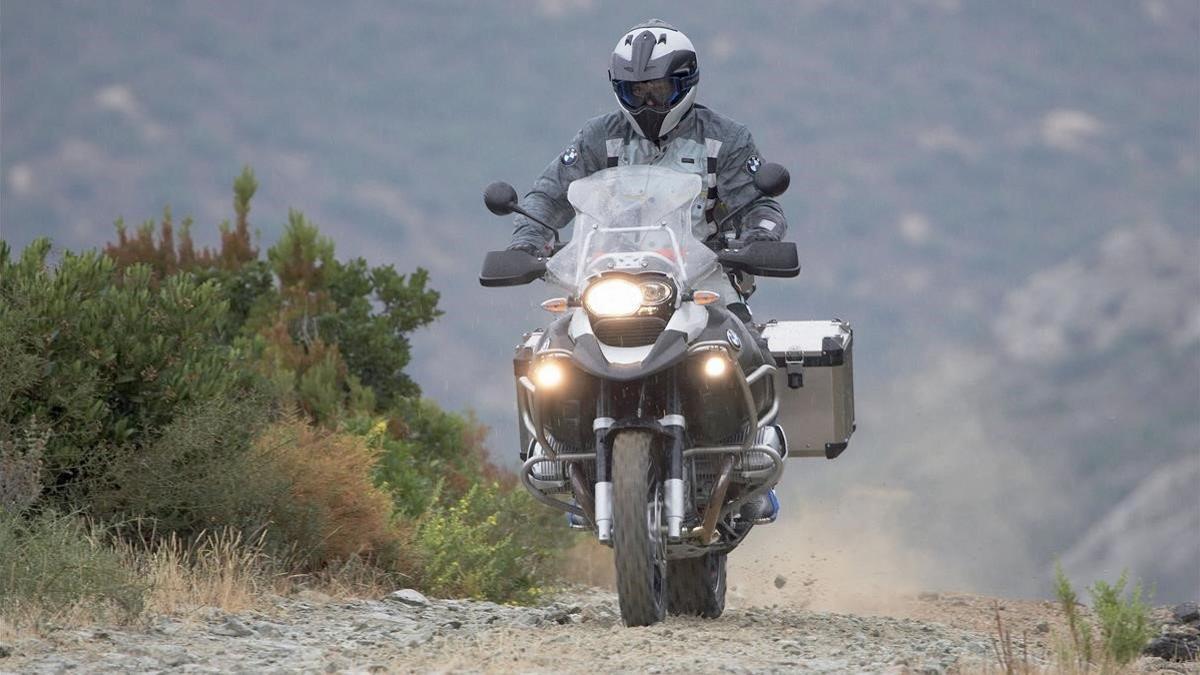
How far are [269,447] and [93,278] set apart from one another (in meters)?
1.63

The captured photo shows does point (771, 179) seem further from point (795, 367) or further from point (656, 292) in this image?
point (795, 367)

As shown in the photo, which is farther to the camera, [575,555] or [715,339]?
[575,555]

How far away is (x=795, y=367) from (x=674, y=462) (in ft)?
5.37

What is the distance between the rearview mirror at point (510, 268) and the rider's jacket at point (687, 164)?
27.9 inches

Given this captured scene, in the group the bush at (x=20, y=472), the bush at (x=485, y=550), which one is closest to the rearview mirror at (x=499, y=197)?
the bush at (x=20, y=472)

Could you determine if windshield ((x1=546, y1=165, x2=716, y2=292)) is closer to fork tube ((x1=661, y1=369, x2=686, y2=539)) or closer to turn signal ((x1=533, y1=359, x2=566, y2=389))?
turn signal ((x1=533, y1=359, x2=566, y2=389))

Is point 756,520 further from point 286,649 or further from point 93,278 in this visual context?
point 93,278

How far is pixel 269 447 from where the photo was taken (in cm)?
1288

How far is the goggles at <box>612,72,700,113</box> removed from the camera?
10.1 m

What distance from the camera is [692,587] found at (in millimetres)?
10609

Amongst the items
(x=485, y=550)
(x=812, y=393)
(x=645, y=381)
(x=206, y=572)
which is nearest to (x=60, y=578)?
(x=206, y=572)

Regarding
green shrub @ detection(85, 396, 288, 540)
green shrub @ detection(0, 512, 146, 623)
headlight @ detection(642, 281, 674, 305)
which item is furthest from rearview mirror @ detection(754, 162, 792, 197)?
green shrub @ detection(85, 396, 288, 540)

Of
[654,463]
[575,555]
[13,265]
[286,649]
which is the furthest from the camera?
[575,555]

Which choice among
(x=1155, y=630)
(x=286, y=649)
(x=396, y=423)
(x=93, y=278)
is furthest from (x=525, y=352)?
(x=396, y=423)
